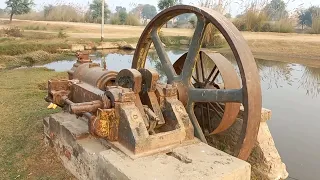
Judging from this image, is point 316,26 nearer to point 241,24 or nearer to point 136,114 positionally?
point 241,24

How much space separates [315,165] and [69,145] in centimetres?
333

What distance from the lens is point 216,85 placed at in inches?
149

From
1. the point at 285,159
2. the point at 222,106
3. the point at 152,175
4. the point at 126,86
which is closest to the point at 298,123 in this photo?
the point at 285,159

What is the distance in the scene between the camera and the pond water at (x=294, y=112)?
4805 millimetres

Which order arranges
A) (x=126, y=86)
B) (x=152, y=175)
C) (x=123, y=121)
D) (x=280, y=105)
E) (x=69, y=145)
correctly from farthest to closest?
(x=280, y=105)
(x=69, y=145)
(x=126, y=86)
(x=123, y=121)
(x=152, y=175)

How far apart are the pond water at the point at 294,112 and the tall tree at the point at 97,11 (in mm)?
26612

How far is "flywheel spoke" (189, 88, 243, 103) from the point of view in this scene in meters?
2.89

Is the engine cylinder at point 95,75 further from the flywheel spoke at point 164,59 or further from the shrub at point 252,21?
the shrub at point 252,21

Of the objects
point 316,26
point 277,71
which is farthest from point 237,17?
point 277,71

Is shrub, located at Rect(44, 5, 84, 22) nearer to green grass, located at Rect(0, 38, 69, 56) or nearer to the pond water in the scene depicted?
green grass, located at Rect(0, 38, 69, 56)

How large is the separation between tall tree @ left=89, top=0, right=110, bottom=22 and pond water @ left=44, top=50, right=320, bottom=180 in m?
26.6

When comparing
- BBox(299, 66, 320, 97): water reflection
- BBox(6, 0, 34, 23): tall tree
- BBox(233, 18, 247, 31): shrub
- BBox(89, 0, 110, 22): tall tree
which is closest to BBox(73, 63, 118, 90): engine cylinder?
BBox(299, 66, 320, 97): water reflection

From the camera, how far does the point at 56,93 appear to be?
12.2 ft

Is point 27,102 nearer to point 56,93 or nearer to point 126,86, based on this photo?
point 56,93
